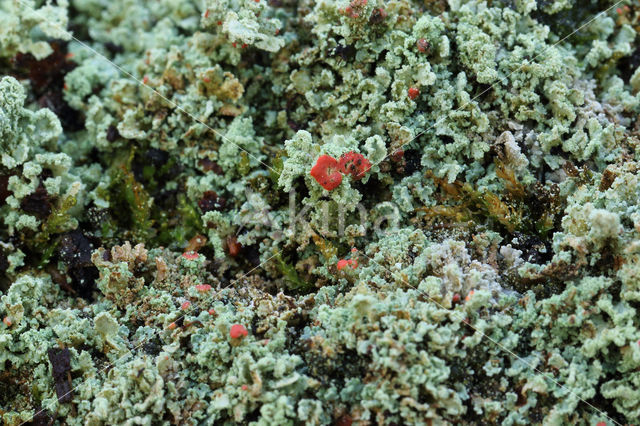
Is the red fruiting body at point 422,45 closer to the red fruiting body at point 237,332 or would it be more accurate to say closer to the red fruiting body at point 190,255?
the red fruiting body at point 190,255

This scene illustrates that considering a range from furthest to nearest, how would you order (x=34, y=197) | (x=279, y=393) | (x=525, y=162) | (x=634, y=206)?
(x=34, y=197), (x=525, y=162), (x=634, y=206), (x=279, y=393)

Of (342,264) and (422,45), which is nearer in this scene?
(342,264)

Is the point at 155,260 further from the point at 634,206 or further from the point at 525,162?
the point at 634,206

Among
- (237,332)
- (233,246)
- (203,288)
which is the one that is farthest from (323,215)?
(237,332)

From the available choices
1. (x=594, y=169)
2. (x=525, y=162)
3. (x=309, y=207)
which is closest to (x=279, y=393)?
(x=309, y=207)

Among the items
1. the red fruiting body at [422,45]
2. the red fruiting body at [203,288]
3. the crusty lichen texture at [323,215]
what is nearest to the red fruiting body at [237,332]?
the crusty lichen texture at [323,215]

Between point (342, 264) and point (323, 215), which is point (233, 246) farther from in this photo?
point (342, 264)
